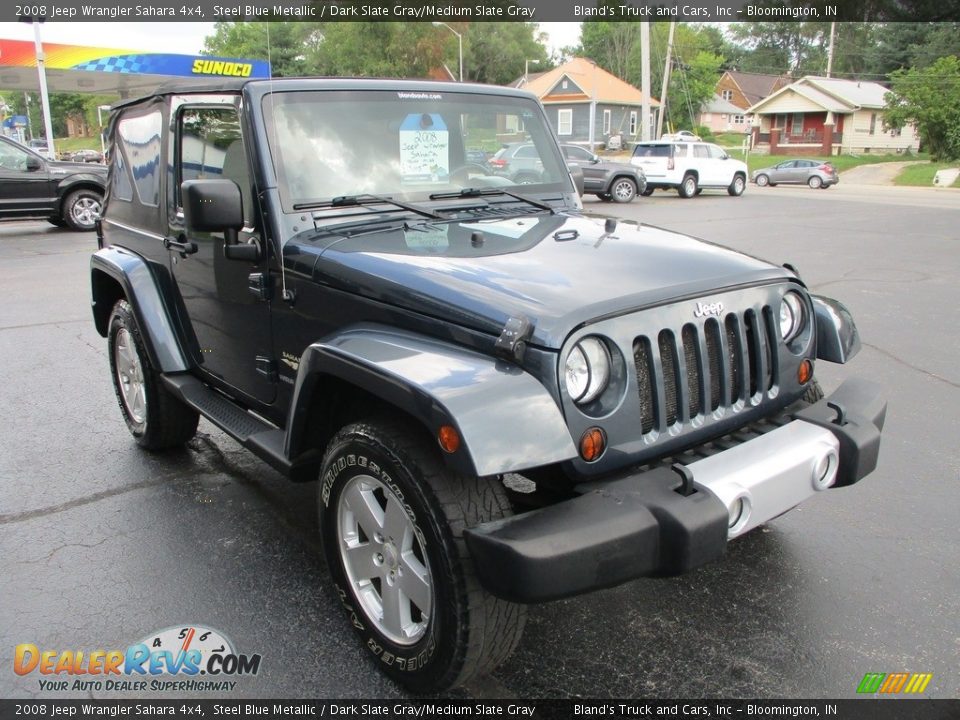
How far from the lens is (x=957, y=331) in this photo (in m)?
7.28

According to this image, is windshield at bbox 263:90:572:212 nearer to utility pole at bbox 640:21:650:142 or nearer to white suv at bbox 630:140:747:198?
white suv at bbox 630:140:747:198

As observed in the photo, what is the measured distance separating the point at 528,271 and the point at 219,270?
1626 millimetres

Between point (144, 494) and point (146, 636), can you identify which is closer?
point (146, 636)

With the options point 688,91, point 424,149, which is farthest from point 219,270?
point 688,91

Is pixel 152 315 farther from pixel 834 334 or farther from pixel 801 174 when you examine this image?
pixel 801 174

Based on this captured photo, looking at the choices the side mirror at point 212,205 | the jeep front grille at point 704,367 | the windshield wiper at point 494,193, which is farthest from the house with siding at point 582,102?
the jeep front grille at point 704,367

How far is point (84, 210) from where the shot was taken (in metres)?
15.8

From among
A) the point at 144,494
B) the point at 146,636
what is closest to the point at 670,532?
the point at 146,636

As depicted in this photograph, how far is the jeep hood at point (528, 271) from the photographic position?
2352 mm

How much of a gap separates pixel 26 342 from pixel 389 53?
5776 centimetres

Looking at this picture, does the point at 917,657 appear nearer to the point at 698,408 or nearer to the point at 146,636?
the point at 698,408

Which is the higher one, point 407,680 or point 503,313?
point 503,313

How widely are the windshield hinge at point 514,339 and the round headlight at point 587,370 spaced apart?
5.6 inches

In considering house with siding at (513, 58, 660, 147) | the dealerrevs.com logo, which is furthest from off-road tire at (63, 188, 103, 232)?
house with siding at (513, 58, 660, 147)
